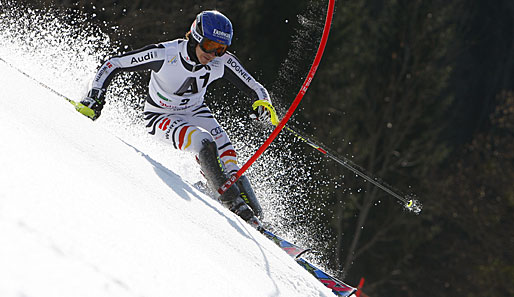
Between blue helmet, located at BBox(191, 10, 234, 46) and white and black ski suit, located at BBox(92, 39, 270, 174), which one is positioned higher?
blue helmet, located at BBox(191, 10, 234, 46)

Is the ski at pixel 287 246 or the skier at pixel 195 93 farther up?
the skier at pixel 195 93

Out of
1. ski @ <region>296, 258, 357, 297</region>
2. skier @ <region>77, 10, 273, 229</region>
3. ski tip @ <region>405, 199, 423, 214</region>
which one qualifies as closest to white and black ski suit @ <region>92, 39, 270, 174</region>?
skier @ <region>77, 10, 273, 229</region>

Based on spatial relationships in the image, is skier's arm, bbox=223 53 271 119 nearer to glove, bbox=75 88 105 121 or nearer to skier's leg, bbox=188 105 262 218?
skier's leg, bbox=188 105 262 218

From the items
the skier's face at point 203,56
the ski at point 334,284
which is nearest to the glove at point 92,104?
the skier's face at point 203,56

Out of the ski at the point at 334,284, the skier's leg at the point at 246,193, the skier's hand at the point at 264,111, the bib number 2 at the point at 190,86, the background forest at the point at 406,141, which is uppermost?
the background forest at the point at 406,141

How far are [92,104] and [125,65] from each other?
527 mm

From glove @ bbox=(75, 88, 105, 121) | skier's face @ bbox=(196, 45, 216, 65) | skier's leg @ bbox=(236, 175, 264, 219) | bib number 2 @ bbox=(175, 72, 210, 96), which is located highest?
skier's face @ bbox=(196, 45, 216, 65)

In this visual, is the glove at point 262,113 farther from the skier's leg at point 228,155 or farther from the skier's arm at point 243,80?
the skier's leg at point 228,155

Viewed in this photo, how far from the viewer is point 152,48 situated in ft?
14.4

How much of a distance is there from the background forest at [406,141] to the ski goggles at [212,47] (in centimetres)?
1158

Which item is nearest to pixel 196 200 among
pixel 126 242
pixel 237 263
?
pixel 237 263

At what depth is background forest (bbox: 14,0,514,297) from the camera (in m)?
17.2

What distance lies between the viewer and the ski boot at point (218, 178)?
420cm

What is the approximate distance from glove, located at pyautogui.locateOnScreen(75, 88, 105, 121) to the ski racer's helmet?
0.89 metres
